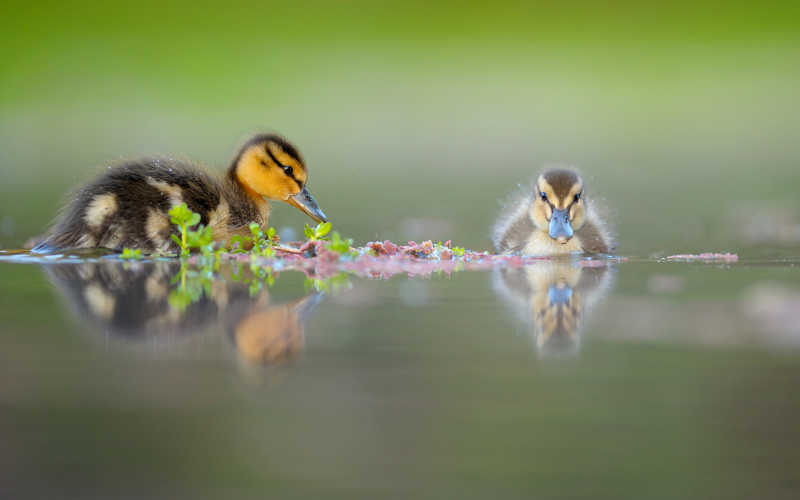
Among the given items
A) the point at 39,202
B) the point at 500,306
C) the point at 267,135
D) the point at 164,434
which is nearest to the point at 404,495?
the point at 164,434

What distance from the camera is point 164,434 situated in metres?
1.17

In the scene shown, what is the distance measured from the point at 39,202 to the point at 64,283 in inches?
141

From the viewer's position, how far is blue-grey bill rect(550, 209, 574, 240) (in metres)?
3.61

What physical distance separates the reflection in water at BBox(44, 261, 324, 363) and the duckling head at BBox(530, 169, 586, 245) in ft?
4.34

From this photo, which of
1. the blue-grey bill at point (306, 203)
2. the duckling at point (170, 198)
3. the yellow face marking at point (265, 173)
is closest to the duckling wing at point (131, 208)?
the duckling at point (170, 198)

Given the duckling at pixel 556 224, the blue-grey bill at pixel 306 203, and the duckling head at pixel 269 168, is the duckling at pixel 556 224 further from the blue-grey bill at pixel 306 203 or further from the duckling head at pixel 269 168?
the duckling head at pixel 269 168

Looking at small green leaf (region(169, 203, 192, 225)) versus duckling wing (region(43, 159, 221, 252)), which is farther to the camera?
duckling wing (region(43, 159, 221, 252))

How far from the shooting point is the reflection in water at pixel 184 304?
1773mm

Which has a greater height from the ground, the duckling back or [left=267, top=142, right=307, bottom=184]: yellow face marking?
[left=267, top=142, right=307, bottom=184]: yellow face marking

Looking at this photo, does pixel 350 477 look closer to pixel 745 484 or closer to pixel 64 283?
pixel 745 484

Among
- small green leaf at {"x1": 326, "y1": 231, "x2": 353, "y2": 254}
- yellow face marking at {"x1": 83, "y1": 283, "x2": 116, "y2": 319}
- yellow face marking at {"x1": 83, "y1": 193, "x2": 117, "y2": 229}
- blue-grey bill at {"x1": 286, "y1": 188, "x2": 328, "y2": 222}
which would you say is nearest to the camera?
yellow face marking at {"x1": 83, "y1": 283, "x2": 116, "y2": 319}

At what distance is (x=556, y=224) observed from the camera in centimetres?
367

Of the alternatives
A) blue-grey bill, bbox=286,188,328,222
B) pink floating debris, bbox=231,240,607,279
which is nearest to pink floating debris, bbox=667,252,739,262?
pink floating debris, bbox=231,240,607,279

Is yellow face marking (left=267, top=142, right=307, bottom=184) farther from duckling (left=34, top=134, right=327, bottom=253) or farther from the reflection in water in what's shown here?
the reflection in water
